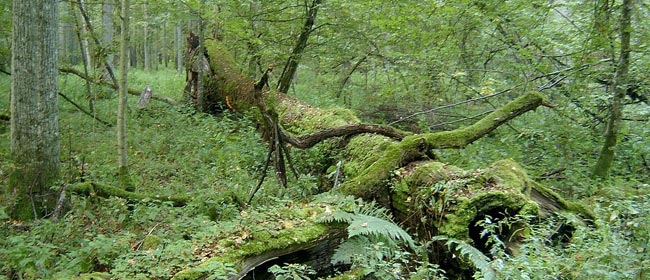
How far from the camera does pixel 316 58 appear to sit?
40.0ft

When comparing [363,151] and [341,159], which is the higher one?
[363,151]

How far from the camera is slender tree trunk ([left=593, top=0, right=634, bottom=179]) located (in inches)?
229

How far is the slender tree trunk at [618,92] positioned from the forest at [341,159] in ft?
0.10

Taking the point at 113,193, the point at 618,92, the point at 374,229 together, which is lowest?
the point at 113,193

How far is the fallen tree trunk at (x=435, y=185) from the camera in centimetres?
410

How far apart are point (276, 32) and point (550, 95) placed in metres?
6.68

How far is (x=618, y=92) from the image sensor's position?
6.17m

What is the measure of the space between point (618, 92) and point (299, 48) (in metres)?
6.89

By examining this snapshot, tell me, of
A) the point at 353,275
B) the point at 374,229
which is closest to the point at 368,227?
the point at 374,229

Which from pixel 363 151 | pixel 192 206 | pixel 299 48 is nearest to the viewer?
pixel 192 206

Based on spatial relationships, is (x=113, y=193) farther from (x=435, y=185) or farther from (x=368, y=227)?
(x=435, y=185)

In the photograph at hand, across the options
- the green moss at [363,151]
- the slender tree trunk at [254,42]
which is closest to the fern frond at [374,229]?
the green moss at [363,151]

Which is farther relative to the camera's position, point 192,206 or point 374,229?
point 192,206

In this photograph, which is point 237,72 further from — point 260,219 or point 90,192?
point 260,219
